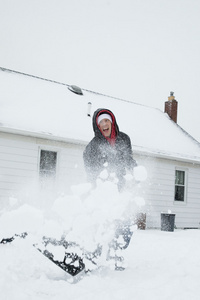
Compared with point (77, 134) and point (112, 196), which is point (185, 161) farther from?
point (112, 196)

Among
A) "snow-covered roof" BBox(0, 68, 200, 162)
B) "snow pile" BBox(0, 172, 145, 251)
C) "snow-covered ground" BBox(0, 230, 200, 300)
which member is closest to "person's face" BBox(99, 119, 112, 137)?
"snow pile" BBox(0, 172, 145, 251)

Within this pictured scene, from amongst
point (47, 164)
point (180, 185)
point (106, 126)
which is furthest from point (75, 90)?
point (106, 126)

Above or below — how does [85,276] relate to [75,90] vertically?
below

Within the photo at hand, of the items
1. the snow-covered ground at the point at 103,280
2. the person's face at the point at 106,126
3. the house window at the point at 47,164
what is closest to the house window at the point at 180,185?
the house window at the point at 47,164

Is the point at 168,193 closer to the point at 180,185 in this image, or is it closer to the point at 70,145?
the point at 180,185

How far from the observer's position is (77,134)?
11.0 meters

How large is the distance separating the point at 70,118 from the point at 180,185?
501 cm

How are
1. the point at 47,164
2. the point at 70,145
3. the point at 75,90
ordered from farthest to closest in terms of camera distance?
the point at 75,90 → the point at 70,145 → the point at 47,164

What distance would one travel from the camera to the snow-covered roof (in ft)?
33.9

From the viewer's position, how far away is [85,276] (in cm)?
395

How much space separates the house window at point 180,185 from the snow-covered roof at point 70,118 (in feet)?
2.43

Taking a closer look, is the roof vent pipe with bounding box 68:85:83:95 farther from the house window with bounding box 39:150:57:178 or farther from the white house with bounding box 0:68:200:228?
the house window with bounding box 39:150:57:178

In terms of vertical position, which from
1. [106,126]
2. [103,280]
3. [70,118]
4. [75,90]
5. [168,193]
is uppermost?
[75,90]

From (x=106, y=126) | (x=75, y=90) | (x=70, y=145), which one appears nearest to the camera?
(x=106, y=126)
